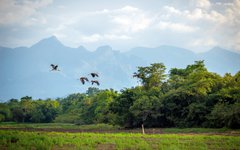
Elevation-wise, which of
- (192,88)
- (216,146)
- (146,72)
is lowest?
(216,146)

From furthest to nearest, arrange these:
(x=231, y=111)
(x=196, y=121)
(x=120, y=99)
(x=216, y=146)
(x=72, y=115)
A: (x=72, y=115), (x=120, y=99), (x=196, y=121), (x=231, y=111), (x=216, y=146)

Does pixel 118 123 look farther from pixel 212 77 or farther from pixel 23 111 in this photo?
pixel 23 111

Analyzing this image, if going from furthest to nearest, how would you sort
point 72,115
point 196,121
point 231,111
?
point 72,115 → point 196,121 → point 231,111

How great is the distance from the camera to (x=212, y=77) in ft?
164

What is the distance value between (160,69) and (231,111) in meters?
20.2

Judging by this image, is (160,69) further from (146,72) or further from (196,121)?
(196,121)

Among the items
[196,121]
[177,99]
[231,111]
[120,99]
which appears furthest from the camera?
[120,99]

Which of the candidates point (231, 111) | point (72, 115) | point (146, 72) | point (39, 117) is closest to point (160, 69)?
point (146, 72)

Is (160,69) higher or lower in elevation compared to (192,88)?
higher

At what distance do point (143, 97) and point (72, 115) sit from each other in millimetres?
37419

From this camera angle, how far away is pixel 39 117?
82.8 metres

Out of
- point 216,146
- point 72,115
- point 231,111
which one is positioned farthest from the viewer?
point 72,115

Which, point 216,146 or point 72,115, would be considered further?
point 72,115

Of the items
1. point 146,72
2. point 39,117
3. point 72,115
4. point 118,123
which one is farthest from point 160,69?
point 39,117
